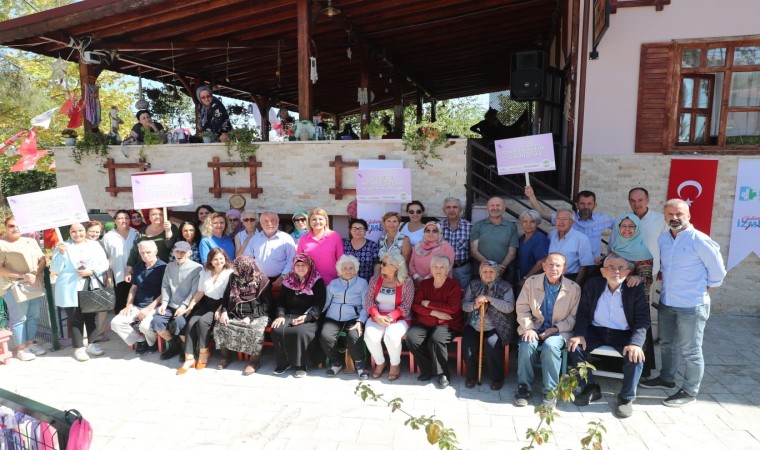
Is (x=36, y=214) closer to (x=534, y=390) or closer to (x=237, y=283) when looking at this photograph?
(x=237, y=283)

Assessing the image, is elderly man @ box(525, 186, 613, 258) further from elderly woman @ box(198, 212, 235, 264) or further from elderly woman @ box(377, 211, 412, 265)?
elderly woman @ box(198, 212, 235, 264)

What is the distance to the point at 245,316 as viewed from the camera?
14.9ft

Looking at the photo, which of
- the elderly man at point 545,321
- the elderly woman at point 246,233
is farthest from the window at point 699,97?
the elderly woman at point 246,233

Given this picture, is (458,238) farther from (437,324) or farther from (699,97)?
(699,97)

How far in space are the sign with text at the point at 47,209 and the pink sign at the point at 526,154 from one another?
14.9 feet

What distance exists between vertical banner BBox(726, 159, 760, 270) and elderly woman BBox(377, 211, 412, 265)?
4219 mm

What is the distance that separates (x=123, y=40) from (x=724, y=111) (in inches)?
347

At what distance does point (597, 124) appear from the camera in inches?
234

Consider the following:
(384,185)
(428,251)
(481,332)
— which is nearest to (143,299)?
(384,185)

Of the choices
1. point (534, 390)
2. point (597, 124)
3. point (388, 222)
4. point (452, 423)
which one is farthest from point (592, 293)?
point (597, 124)

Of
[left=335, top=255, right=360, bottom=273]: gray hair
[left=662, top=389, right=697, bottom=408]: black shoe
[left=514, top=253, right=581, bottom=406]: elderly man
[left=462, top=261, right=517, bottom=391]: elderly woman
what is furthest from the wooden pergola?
[left=662, top=389, right=697, bottom=408]: black shoe

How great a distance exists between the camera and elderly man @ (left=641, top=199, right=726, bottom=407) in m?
3.56

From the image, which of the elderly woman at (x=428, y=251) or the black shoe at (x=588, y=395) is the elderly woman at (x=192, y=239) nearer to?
the elderly woman at (x=428, y=251)

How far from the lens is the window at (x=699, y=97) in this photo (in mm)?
5605
